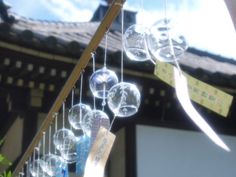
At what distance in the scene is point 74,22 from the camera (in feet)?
25.9

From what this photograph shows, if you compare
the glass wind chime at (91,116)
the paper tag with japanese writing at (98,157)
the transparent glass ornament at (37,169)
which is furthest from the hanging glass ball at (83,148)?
the paper tag with japanese writing at (98,157)

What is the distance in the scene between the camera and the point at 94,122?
2945mm


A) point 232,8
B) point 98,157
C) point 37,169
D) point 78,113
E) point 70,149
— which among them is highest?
point 232,8

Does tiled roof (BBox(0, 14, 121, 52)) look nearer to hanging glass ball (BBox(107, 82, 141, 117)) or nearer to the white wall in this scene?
the white wall

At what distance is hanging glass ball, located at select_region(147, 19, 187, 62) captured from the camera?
1.97 m

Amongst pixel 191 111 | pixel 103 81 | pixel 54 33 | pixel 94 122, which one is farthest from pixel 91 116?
pixel 54 33

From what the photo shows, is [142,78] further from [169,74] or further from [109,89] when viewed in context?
[169,74]

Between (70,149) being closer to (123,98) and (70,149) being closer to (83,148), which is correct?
→ (83,148)

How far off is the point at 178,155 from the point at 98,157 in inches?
139

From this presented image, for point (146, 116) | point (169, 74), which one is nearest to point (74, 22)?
point (146, 116)

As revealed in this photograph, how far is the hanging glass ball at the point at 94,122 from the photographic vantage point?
9.52 feet

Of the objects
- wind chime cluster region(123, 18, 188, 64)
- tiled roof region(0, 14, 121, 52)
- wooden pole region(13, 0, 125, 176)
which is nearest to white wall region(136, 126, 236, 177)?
tiled roof region(0, 14, 121, 52)

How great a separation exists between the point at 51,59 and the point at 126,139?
142cm

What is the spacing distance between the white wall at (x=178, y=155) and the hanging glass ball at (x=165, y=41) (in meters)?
3.63
